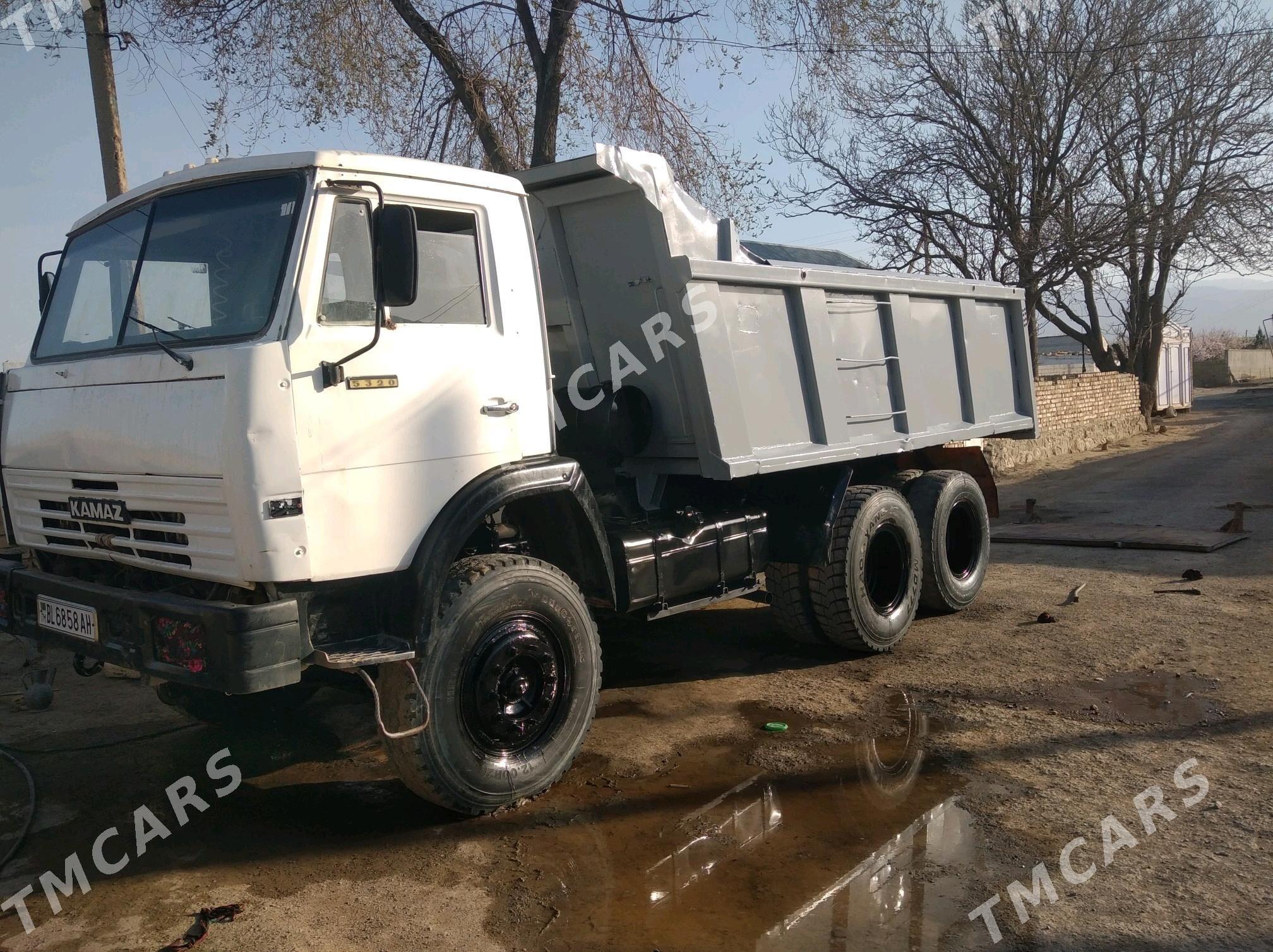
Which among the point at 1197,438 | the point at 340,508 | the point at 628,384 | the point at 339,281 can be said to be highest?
the point at 339,281

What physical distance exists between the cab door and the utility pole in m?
6.06

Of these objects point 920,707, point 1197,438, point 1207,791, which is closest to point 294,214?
point 920,707

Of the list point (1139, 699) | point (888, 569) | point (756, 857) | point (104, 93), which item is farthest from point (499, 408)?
point (104, 93)

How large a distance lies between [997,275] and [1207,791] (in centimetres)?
1846

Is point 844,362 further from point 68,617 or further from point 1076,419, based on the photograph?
point 1076,419

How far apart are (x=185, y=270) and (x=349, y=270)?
77 centimetres

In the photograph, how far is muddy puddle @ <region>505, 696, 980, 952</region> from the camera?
3426mm

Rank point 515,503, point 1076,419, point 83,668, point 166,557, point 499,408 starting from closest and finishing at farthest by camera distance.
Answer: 1. point 166,557
2. point 499,408
3. point 515,503
4. point 83,668
5. point 1076,419

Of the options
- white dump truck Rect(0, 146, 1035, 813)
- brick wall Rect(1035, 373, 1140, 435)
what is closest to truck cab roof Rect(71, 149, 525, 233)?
white dump truck Rect(0, 146, 1035, 813)

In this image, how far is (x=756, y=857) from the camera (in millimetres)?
3955

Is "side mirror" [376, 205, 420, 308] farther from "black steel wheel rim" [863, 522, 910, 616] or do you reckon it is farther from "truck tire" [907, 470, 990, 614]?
"truck tire" [907, 470, 990, 614]

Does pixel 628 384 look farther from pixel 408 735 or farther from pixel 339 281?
pixel 408 735

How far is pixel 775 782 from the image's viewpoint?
15.5 ft

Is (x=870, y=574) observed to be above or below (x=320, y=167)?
below
